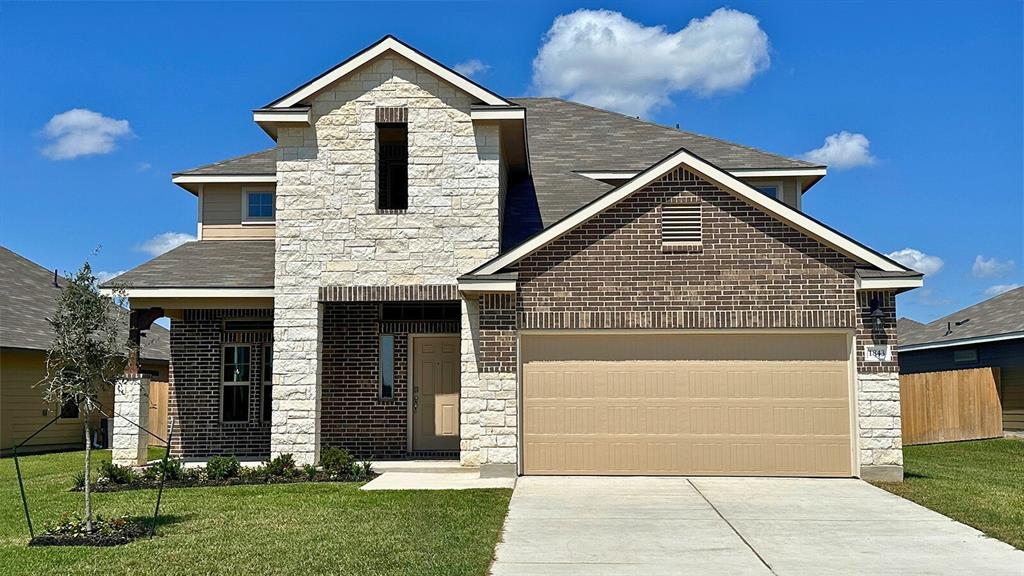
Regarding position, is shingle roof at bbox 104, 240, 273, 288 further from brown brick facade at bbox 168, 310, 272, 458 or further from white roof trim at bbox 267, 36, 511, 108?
white roof trim at bbox 267, 36, 511, 108

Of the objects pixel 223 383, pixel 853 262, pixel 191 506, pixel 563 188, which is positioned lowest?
pixel 191 506

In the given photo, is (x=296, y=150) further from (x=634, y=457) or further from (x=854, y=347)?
(x=854, y=347)

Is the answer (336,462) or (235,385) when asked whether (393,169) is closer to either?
(235,385)

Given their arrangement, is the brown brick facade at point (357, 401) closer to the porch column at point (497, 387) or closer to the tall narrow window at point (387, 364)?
the tall narrow window at point (387, 364)

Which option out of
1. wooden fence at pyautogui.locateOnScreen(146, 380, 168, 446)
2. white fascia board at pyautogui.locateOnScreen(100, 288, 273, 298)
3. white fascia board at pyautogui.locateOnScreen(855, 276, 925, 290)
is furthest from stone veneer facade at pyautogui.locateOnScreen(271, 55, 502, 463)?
wooden fence at pyautogui.locateOnScreen(146, 380, 168, 446)

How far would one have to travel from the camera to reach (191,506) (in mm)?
12484

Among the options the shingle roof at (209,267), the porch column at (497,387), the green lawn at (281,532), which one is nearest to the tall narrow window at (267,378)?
the shingle roof at (209,267)

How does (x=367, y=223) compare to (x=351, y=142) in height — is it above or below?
below

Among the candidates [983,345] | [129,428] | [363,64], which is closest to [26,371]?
[129,428]

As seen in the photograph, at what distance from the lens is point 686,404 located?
14922mm

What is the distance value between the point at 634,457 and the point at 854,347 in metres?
3.67

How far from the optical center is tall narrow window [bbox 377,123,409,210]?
17881mm

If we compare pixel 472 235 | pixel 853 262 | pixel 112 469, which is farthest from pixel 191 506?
pixel 853 262

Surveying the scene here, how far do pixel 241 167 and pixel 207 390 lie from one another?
4.56 meters
